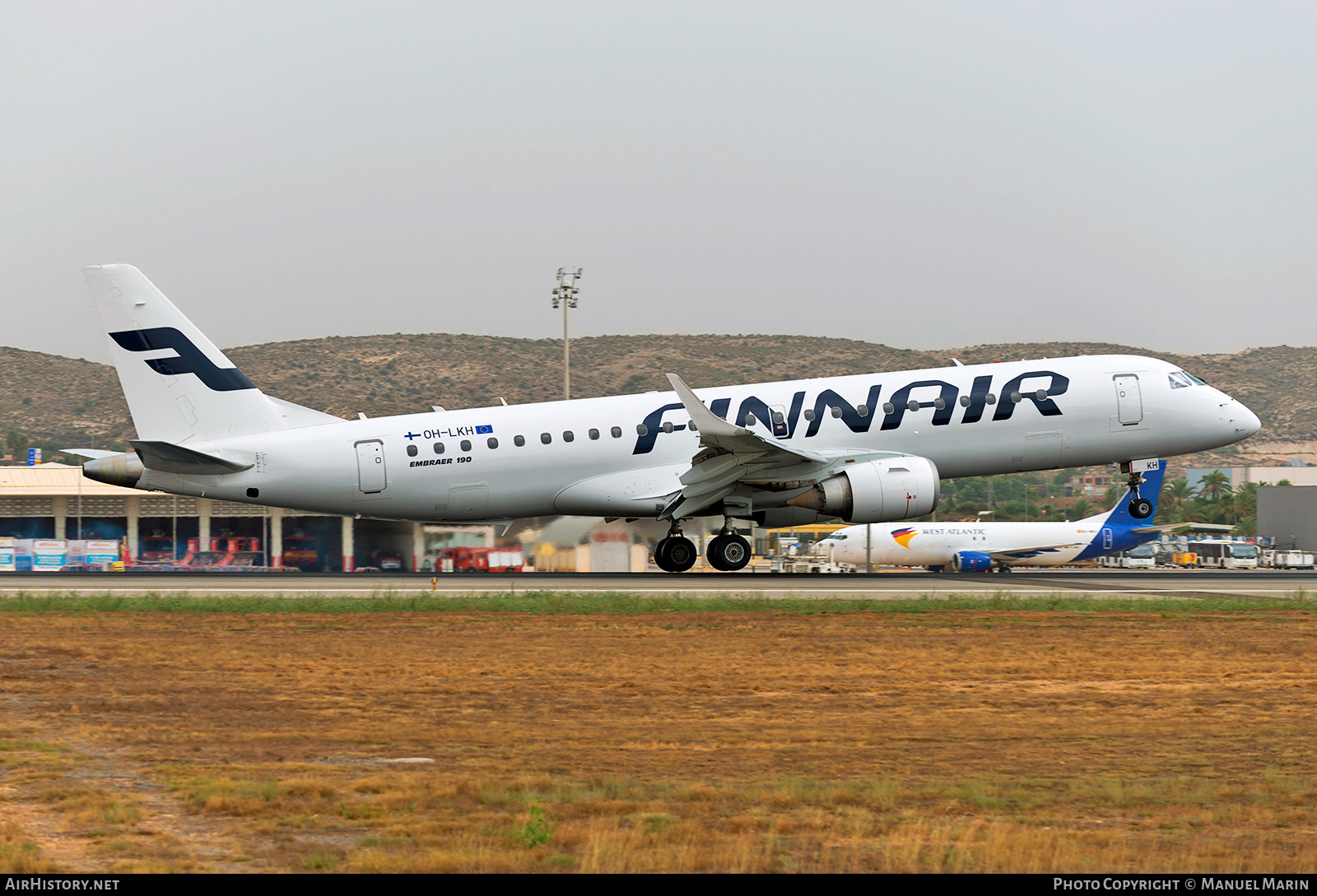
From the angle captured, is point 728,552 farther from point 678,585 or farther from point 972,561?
point 972,561

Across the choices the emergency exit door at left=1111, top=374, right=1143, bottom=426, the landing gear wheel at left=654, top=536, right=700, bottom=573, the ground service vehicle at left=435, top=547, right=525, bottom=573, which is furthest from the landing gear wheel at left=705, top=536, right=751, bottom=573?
the emergency exit door at left=1111, top=374, right=1143, bottom=426

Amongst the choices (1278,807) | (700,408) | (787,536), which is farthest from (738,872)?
(787,536)

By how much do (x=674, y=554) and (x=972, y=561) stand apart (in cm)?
3750

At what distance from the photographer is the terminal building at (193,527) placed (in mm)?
34906

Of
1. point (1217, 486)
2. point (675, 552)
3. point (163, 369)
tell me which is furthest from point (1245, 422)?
point (1217, 486)

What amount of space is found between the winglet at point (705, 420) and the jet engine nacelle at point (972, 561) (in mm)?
40512

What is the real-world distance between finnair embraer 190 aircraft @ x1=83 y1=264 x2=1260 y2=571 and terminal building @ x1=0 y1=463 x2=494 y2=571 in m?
2.56

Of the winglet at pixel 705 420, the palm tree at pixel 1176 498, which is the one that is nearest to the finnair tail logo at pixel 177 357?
the winglet at pixel 705 420

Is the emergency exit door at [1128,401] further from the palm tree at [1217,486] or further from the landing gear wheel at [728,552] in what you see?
the palm tree at [1217,486]

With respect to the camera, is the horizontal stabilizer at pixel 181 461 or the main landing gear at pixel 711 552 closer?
the horizontal stabilizer at pixel 181 461

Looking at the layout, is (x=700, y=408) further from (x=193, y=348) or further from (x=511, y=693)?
(x=511, y=693)

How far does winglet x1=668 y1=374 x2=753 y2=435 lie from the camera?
28.3 m

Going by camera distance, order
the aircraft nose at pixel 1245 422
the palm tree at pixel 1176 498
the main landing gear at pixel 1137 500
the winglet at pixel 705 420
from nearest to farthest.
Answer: the winglet at pixel 705 420
the main landing gear at pixel 1137 500
the aircraft nose at pixel 1245 422
the palm tree at pixel 1176 498

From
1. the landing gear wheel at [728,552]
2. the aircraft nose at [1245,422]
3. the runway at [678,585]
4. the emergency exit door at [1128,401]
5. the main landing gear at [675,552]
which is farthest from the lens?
the aircraft nose at [1245,422]
